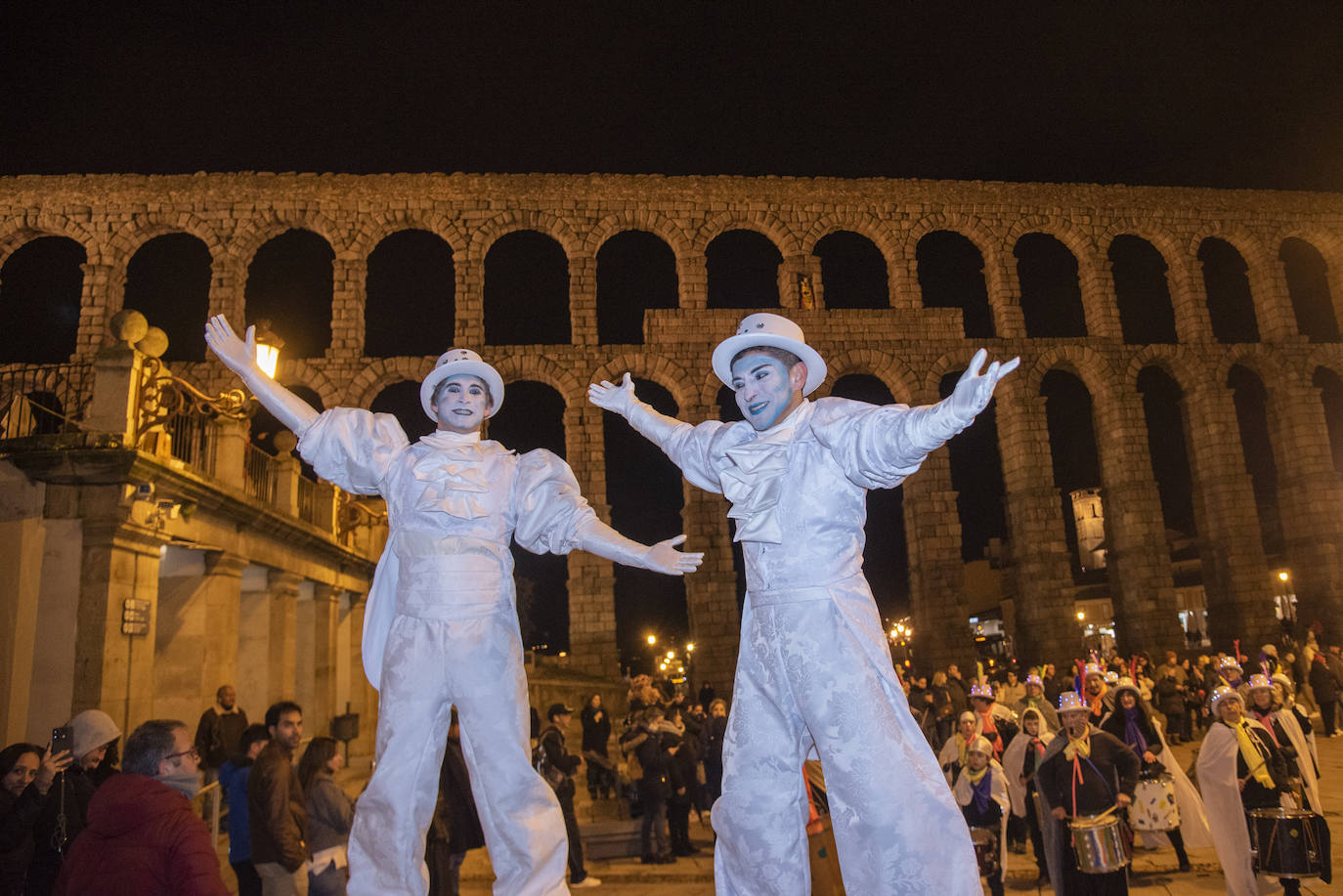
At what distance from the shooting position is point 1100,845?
574 centimetres

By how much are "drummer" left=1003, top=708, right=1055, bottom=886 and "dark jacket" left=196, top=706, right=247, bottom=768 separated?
7776 mm

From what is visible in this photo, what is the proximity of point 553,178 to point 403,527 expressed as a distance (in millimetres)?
22799

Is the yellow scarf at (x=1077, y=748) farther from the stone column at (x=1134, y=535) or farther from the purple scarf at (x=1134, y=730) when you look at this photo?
the stone column at (x=1134, y=535)

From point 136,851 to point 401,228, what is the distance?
2373 centimetres

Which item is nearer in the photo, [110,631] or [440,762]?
[440,762]

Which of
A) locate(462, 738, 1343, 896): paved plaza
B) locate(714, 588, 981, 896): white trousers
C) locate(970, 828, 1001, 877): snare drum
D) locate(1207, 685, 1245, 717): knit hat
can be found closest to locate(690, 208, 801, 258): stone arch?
locate(462, 738, 1343, 896): paved plaza

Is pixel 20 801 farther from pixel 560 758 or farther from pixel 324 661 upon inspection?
pixel 324 661

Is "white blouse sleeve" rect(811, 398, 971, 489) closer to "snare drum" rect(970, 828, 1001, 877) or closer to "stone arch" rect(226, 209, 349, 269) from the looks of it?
"snare drum" rect(970, 828, 1001, 877)

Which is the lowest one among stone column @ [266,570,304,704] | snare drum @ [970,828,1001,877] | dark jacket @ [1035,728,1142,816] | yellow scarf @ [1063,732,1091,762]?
snare drum @ [970,828,1001,877]

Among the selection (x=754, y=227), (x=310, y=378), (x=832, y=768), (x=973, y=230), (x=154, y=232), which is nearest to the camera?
(x=832, y=768)

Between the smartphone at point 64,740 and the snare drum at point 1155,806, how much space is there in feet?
25.4

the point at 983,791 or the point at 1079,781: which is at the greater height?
the point at 1079,781

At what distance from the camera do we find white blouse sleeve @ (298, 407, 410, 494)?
3635mm

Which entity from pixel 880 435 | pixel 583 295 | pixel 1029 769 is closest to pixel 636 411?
pixel 880 435
